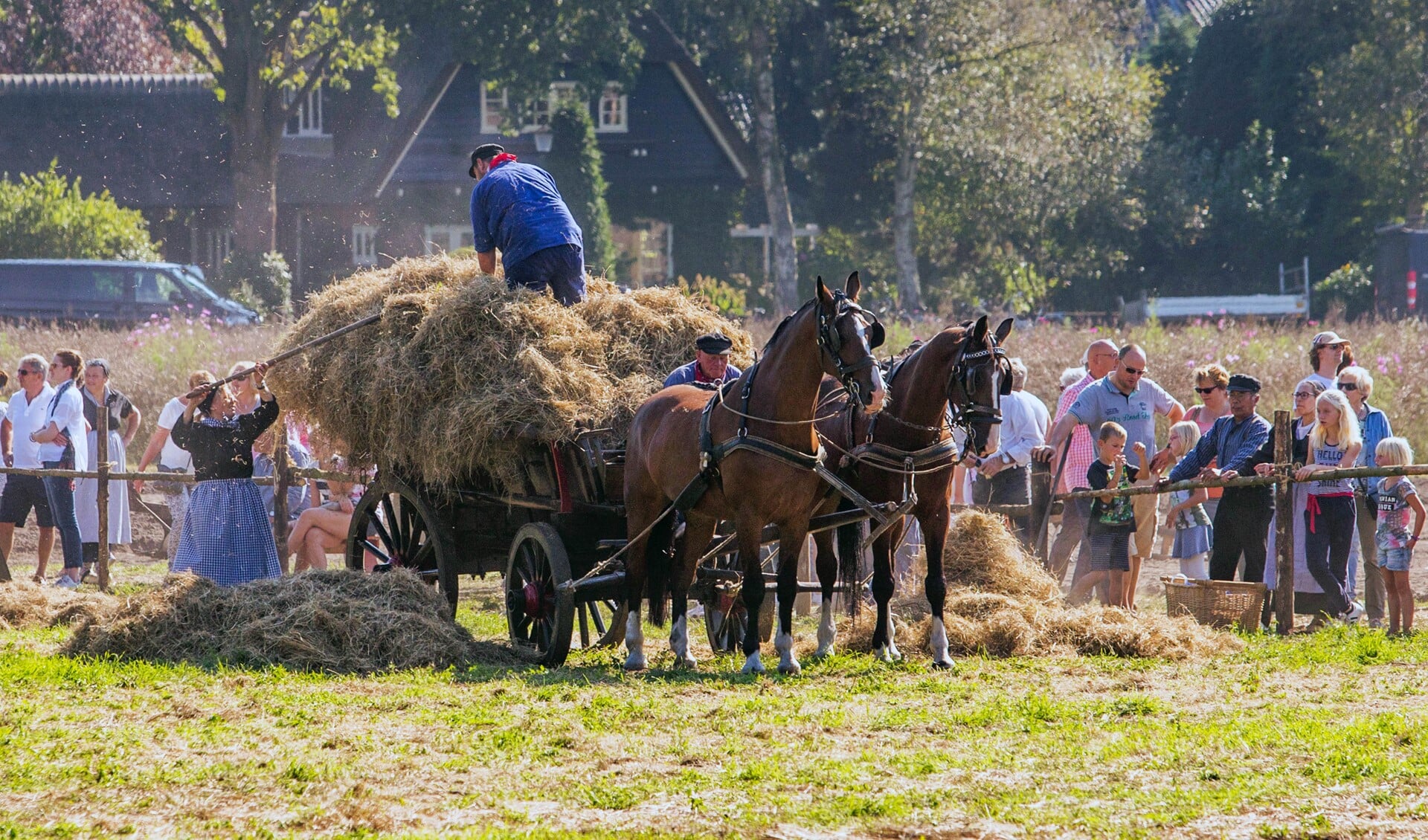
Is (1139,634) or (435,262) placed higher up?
(435,262)

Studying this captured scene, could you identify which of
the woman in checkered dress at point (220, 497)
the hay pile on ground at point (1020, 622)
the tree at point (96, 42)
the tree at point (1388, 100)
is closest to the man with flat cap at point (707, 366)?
the hay pile on ground at point (1020, 622)

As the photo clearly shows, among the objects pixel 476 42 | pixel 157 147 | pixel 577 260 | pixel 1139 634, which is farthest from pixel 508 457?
pixel 157 147

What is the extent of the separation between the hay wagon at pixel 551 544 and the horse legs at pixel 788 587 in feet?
1.51

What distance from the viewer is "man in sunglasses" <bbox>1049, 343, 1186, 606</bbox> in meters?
11.4

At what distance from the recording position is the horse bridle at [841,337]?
7.79m

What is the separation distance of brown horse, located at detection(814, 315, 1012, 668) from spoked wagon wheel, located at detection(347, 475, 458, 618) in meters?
2.36

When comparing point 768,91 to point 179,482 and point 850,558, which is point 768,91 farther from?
point 850,558

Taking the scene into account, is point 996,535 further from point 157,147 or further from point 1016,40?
point 157,147

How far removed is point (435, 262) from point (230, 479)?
238 cm

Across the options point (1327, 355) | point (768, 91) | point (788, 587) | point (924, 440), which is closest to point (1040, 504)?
point (1327, 355)

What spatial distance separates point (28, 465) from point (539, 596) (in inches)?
262

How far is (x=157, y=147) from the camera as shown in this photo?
42.7 meters

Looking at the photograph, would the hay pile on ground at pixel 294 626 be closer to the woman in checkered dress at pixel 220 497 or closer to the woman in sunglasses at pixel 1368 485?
the woman in checkered dress at pixel 220 497

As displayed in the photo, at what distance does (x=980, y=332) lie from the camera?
331 inches
